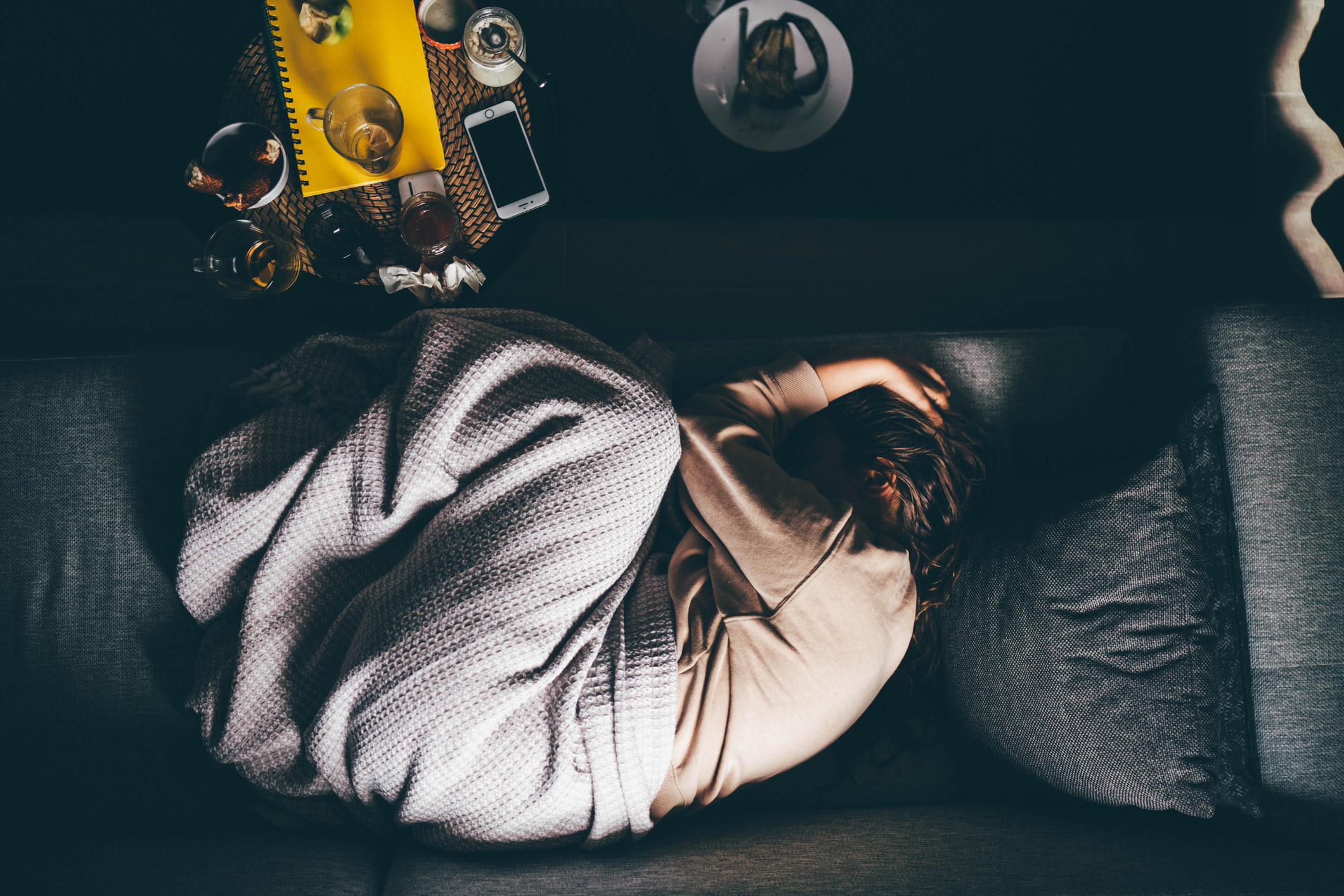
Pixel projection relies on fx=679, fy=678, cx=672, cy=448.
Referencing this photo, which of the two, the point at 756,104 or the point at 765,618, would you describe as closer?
the point at 765,618

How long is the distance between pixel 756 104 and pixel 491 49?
0.48 meters

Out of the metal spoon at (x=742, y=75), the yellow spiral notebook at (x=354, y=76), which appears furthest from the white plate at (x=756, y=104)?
the yellow spiral notebook at (x=354, y=76)

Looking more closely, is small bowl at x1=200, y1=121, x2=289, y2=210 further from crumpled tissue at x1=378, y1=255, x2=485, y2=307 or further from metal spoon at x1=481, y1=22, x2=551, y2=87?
metal spoon at x1=481, y1=22, x2=551, y2=87

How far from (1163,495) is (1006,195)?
965 millimetres

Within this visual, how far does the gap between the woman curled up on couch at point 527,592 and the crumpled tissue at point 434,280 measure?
99 mm

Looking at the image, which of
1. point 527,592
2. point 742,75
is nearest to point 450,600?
point 527,592

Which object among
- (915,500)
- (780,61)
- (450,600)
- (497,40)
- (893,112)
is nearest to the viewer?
(450,600)

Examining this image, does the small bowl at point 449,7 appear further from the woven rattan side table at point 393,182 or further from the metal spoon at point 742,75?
the metal spoon at point 742,75

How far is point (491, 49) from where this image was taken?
1072 millimetres

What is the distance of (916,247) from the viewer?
5.25 ft

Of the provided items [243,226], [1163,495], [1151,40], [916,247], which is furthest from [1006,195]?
[243,226]

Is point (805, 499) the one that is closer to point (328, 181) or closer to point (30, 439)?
point (328, 181)

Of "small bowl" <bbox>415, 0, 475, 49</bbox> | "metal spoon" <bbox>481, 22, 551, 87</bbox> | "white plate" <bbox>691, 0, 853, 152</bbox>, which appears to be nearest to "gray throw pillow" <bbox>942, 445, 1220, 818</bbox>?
"white plate" <bbox>691, 0, 853, 152</bbox>

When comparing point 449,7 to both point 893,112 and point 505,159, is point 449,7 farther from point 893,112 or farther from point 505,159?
point 893,112
